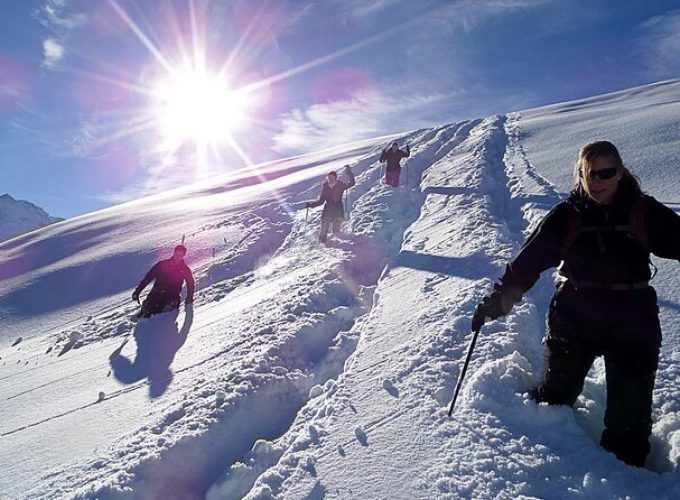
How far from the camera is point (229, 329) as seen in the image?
6.33 meters

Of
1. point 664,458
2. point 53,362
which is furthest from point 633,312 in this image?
point 53,362

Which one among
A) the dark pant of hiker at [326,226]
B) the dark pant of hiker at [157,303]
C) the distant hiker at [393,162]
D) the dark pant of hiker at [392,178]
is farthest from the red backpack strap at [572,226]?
the dark pant of hiker at [392,178]

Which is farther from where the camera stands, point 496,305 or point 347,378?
point 347,378

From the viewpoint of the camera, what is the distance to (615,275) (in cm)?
249

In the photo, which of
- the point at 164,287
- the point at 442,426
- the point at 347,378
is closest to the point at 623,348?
the point at 442,426

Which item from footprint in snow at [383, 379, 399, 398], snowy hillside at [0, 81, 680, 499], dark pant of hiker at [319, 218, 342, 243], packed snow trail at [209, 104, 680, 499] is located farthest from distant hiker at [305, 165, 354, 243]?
footprint in snow at [383, 379, 399, 398]

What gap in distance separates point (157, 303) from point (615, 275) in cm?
735

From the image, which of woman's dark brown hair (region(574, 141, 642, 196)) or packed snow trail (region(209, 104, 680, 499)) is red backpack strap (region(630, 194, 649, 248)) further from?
packed snow trail (region(209, 104, 680, 499))

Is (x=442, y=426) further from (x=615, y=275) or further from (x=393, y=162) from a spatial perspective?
(x=393, y=162)

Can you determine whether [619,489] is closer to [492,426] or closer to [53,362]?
[492,426]

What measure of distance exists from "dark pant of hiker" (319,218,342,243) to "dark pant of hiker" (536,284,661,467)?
8.19 metres

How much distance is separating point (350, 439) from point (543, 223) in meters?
1.90

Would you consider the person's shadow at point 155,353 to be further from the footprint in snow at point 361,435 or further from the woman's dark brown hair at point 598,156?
the woman's dark brown hair at point 598,156

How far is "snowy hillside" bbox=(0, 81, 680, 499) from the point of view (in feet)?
9.13
